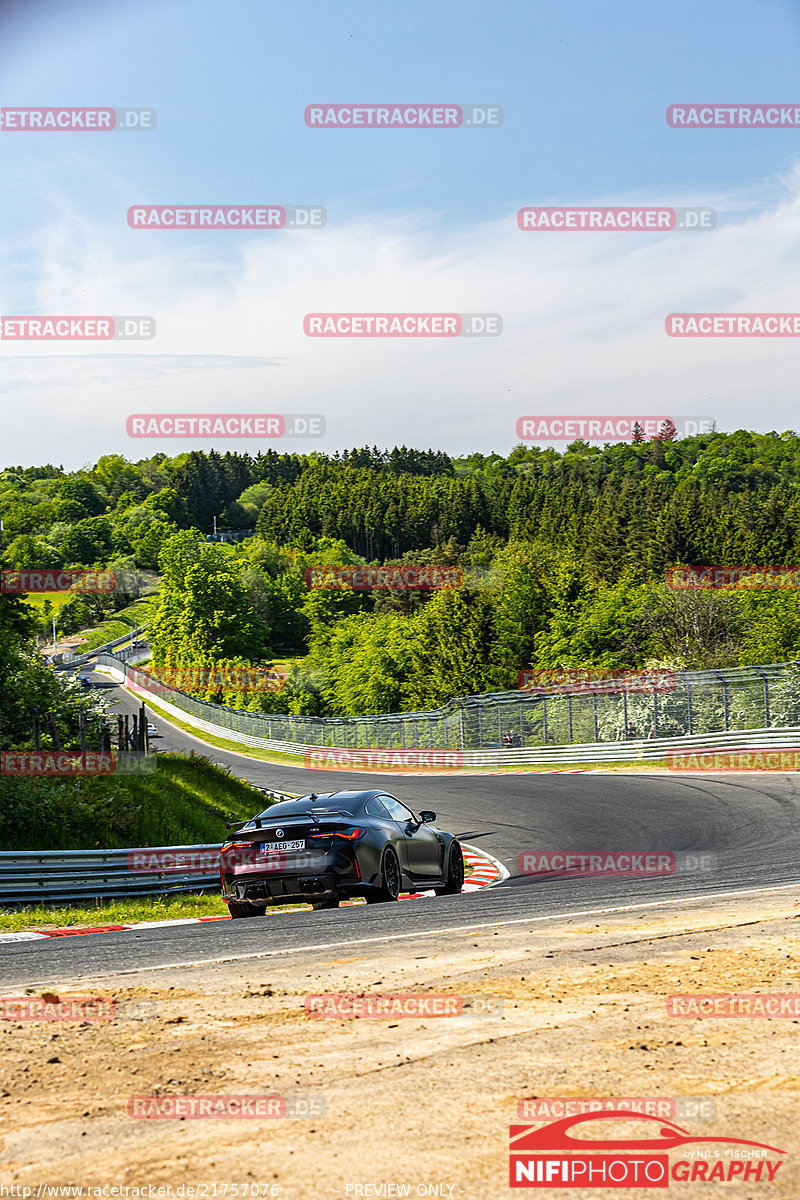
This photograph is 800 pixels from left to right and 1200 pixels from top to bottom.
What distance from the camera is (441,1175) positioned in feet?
11.2

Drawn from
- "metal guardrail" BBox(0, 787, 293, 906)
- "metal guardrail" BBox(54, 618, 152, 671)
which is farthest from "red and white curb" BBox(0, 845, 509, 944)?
"metal guardrail" BBox(54, 618, 152, 671)

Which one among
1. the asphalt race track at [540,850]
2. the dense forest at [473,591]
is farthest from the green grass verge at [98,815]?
the dense forest at [473,591]

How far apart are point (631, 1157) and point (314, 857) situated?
22.6 ft

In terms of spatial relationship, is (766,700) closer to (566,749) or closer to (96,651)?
(566,749)

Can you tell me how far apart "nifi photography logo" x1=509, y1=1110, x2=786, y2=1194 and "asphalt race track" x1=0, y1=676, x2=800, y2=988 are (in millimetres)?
4301

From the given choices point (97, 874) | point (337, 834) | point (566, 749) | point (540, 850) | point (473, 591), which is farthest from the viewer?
point (473, 591)

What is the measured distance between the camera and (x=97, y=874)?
43.9ft

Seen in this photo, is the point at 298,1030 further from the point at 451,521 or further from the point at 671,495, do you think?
the point at 451,521

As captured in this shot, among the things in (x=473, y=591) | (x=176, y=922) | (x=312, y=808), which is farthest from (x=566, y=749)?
(x=473, y=591)

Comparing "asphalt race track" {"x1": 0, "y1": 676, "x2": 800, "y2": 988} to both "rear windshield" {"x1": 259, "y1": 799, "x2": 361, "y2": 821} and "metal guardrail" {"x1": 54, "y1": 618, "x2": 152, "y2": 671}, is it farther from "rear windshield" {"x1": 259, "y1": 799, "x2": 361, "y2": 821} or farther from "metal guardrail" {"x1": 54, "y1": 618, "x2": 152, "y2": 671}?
"metal guardrail" {"x1": 54, "y1": 618, "x2": 152, "y2": 671}

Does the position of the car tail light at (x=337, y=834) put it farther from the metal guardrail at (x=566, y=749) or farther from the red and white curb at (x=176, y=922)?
the metal guardrail at (x=566, y=749)

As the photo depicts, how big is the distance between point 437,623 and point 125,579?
88.4 m

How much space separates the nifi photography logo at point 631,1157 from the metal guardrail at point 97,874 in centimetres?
1050

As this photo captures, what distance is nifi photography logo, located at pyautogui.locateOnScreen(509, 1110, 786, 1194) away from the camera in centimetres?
342
